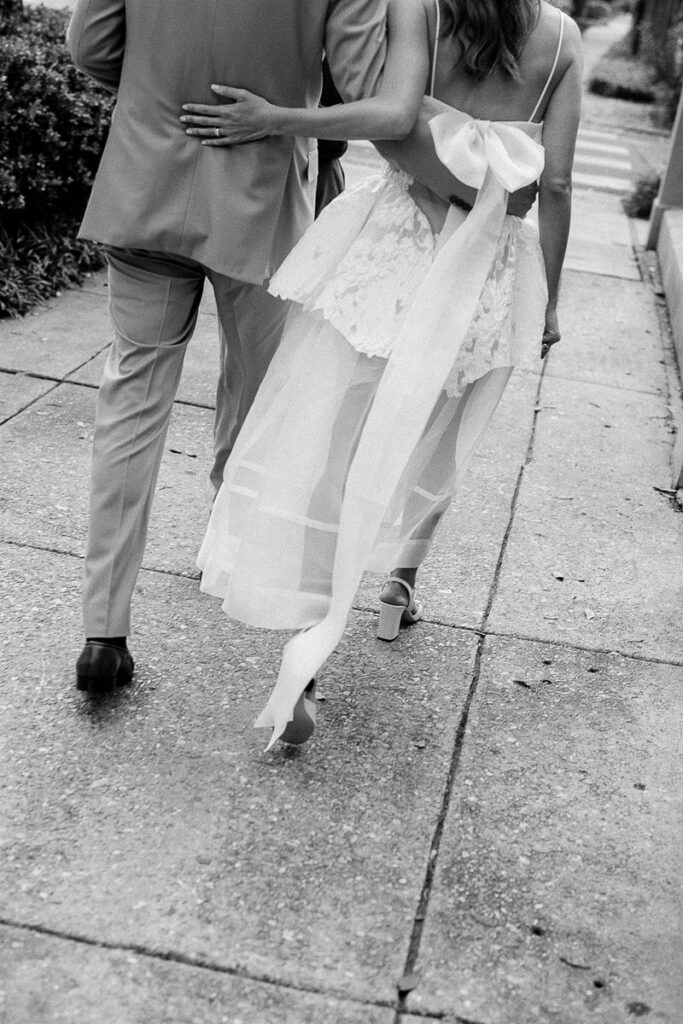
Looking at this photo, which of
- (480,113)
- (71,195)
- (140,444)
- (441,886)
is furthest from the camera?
(71,195)

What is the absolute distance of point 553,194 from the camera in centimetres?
292

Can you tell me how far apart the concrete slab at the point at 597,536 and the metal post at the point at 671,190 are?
13.3 feet

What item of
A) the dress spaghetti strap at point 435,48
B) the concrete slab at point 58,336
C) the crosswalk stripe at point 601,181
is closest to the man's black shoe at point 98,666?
the dress spaghetti strap at point 435,48

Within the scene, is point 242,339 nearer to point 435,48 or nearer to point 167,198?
point 167,198

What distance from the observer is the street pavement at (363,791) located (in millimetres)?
2311

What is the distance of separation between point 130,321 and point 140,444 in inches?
11.9

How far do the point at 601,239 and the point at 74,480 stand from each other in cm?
662

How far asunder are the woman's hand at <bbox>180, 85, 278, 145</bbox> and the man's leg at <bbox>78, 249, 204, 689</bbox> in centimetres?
31

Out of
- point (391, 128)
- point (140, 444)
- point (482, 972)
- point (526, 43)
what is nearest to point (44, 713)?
point (140, 444)

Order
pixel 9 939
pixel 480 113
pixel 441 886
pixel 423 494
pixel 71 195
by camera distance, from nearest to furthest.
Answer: pixel 9 939 → pixel 441 886 → pixel 480 113 → pixel 423 494 → pixel 71 195

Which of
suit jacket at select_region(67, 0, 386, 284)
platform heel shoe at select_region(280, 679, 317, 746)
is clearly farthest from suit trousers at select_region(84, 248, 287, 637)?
platform heel shoe at select_region(280, 679, 317, 746)

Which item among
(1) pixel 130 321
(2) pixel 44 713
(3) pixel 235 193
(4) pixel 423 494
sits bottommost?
(2) pixel 44 713

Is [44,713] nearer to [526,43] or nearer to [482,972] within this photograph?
[482,972]

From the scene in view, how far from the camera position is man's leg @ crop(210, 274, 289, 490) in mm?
3158
